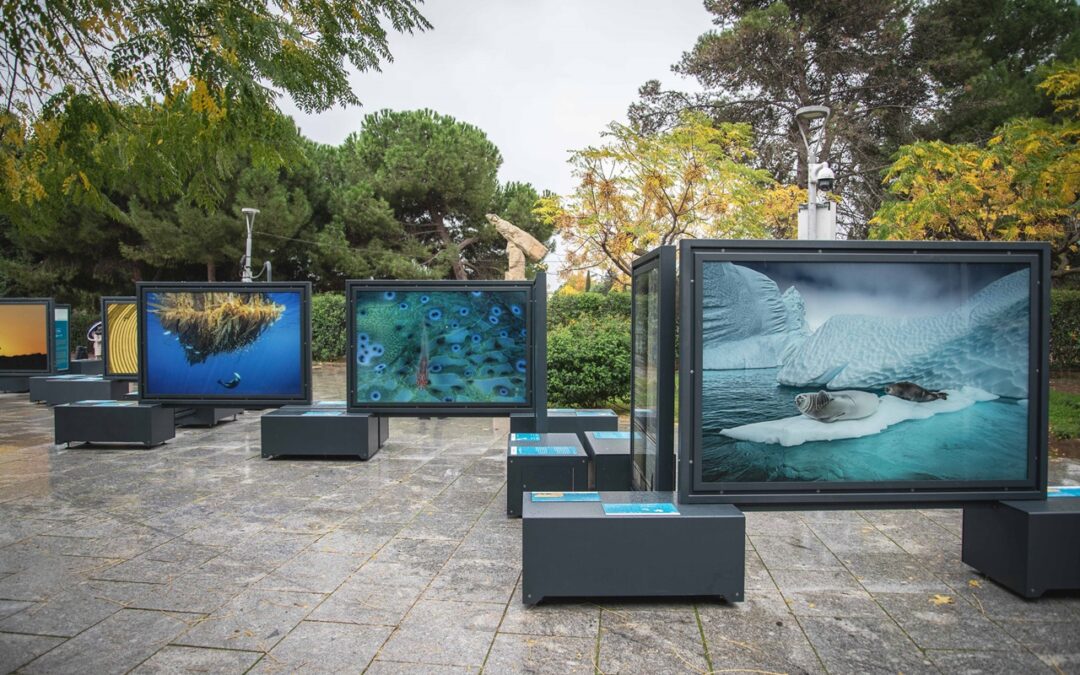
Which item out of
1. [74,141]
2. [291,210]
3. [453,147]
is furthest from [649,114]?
[74,141]

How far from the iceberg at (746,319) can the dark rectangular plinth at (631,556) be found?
0.93m

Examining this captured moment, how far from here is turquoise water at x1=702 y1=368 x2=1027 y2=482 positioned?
3.97 meters

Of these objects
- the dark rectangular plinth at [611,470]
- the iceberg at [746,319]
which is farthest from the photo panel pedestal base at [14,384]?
the iceberg at [746,319]

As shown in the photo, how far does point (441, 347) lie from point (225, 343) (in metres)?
2.98

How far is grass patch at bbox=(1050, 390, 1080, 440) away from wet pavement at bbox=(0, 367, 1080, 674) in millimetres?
5793

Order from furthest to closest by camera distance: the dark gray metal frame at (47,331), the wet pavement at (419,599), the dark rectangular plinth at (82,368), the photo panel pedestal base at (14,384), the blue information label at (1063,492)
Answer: the dark rectangular plinth at (82,368) → the photo panel pedestal base at (14,384) → the dark gray metal frame at (47,331) → the blue information label at (1063,492) → the wet pavement at (419,599)

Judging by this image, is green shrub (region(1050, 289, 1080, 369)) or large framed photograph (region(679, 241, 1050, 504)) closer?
large framed photograph (region(679, 241, 1050, 504))

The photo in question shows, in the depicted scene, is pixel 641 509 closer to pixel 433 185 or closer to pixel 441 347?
pixel 441 347

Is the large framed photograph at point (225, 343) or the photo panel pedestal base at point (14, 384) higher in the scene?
the large framed photograph at point (225, 343)

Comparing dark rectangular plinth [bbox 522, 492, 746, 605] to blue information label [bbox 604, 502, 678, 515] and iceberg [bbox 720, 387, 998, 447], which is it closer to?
blue information label [bbox 604, 502, 678, 515]

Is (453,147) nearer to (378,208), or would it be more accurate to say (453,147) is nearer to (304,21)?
(378,208)

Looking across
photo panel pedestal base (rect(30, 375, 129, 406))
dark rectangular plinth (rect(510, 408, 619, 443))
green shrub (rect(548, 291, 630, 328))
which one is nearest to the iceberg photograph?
dark rectangular plinth (rect(510, 408, 619, 443))

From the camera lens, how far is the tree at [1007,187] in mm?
9203

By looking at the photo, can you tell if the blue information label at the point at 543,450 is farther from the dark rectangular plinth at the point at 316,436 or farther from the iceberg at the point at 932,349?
the dark rectangular plinth at the point at 316,436
